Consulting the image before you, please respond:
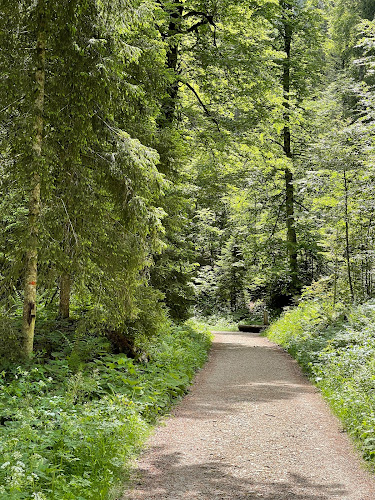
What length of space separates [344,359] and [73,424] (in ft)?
18.3

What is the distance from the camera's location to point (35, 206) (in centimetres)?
658

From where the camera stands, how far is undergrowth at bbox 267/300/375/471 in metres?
6.42

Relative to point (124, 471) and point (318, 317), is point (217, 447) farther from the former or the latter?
point (318, 317)

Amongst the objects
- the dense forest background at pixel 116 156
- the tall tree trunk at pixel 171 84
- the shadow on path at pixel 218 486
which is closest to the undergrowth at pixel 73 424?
the shadow on path at pixel 218 486

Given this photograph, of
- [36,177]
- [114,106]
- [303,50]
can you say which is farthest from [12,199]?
[303,50]

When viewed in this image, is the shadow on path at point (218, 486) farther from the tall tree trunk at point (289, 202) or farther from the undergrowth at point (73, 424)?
the tall tree trunk at point (289, 202)

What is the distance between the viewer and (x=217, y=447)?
20.0 feet

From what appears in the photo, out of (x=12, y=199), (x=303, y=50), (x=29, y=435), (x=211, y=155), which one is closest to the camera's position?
(x=29, y=435)

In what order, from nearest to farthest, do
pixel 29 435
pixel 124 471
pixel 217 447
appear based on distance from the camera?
pixel 29 435 < pixel 124 471 < pixel 217 447

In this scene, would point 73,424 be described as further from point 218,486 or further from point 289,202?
point 289,202

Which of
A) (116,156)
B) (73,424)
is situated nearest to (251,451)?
(73,424)

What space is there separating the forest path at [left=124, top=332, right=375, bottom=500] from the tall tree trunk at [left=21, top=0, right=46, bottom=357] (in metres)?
2.27

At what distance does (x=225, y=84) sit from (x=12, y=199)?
9786 mm

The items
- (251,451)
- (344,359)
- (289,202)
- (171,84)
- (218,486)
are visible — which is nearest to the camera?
(218,486)
